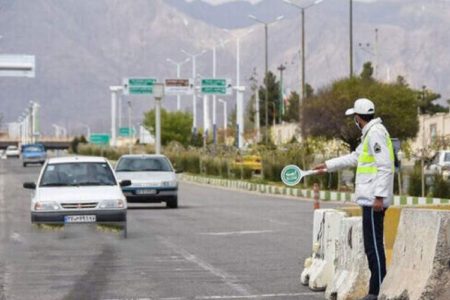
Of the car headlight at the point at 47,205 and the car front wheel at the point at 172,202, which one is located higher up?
the car headlight at the point at 47,205

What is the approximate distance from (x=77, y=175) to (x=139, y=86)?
65332 millimetres

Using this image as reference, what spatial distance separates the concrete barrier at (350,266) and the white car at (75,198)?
9.32m

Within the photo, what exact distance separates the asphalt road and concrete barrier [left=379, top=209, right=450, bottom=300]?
1.86 metres

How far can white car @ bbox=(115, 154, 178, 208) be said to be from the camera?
35625 millimetres

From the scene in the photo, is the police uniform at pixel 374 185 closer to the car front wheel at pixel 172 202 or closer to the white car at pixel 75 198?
the white car at pixel 75 198

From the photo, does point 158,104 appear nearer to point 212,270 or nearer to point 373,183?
point 212,270

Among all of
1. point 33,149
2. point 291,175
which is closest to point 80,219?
point 291,175

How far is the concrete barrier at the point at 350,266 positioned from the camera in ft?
43.7

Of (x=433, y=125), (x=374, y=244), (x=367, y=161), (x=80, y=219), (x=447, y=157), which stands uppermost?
(x=433, y=125)

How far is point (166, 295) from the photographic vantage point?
14422mm

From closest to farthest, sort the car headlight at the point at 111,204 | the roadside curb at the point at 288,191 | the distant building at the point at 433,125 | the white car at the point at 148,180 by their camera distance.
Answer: the car headlight at the point at 111,204 → the white car at the point at 148,180 → the roadside curb at the point at 288,191 → the distant building at the point at 433,125

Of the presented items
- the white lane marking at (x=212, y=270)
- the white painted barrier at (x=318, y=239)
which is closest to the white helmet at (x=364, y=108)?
the white painted barrier at (x=318, y=239)

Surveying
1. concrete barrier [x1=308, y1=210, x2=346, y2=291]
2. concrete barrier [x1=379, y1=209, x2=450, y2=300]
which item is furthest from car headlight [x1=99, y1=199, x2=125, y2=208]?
concrete barrier [x1=379, y1=209, x2=450, y2=300]

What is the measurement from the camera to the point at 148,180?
35719 millimetres
